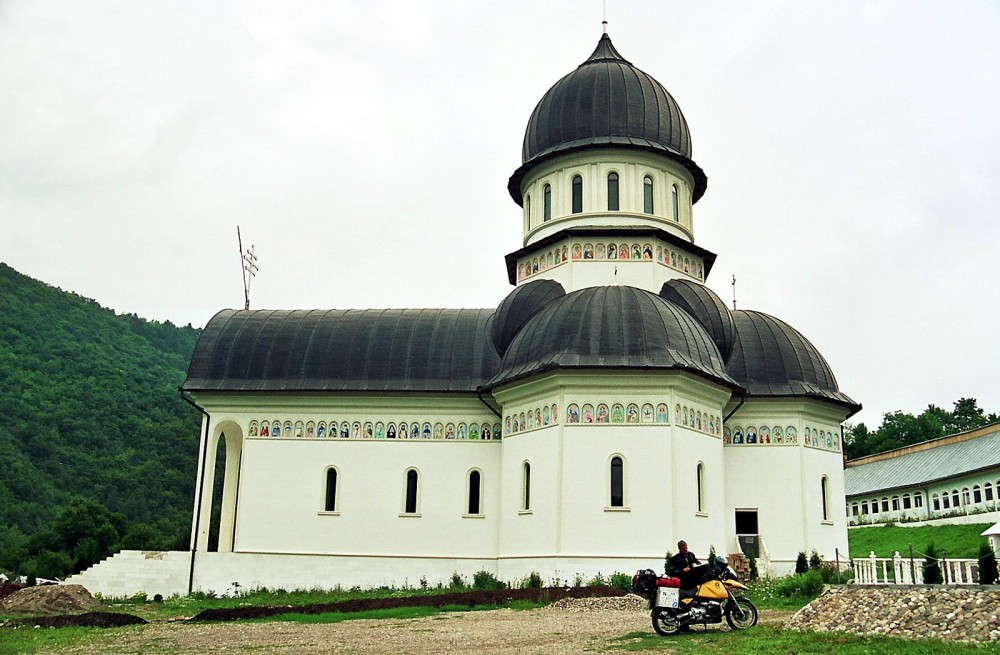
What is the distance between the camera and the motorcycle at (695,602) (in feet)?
46.2

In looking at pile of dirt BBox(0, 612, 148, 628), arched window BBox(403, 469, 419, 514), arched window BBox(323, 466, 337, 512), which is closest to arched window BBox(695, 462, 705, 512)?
arched window BBox(403, 469, 419, 514)

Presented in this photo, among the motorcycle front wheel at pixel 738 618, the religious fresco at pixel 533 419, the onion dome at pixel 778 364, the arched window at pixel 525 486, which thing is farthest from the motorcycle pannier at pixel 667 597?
the onion dome at pixel 778 364

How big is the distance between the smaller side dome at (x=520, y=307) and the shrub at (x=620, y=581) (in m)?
8.18

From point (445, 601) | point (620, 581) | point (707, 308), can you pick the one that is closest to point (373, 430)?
point (445, 601)

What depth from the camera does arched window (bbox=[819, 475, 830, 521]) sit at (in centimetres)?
2742

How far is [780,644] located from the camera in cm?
1216

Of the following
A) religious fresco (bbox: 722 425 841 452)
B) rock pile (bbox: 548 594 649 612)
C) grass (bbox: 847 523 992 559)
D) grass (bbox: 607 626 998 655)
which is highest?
religious fresco (bbox: 722 425 841 452)

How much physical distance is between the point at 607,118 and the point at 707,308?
261 inches

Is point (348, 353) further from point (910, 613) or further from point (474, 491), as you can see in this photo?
point (910, 613)

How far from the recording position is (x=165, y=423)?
190 feet

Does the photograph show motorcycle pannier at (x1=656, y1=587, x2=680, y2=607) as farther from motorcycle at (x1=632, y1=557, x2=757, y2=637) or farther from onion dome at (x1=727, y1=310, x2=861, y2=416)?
onion dome at (x1=727, y1=310, x2=861, y2=416)

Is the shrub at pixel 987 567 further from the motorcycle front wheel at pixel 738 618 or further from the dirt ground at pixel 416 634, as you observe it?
the motorcycle front wheel at pixel 738 618

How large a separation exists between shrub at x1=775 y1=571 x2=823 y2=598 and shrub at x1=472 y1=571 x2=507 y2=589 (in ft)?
24.1

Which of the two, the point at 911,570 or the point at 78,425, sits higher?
the point at 78,425
